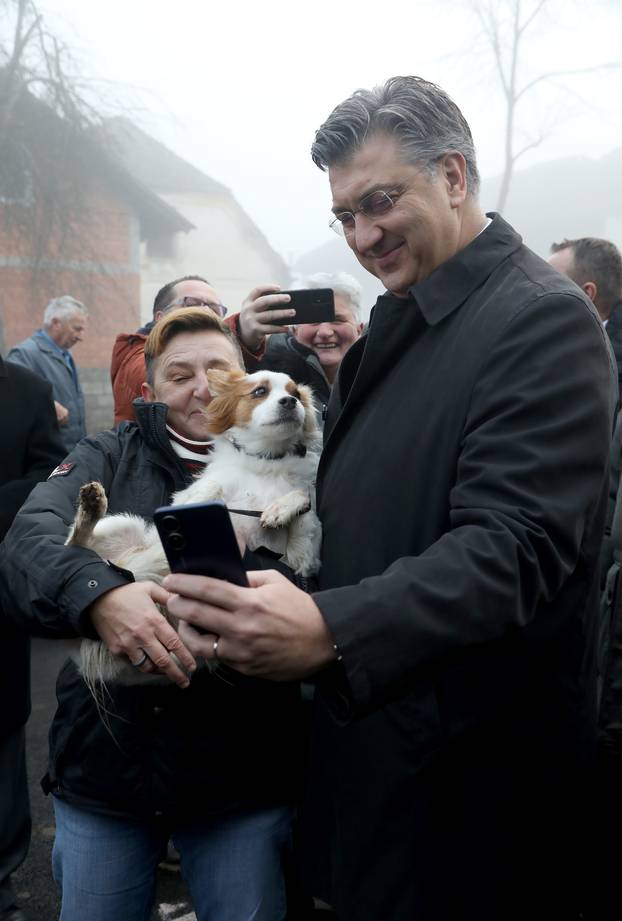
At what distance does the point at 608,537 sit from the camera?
254 cm

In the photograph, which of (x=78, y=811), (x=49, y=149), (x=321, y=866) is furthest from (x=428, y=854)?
(x=49, y=149)

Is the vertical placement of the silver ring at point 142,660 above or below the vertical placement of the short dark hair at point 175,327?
below

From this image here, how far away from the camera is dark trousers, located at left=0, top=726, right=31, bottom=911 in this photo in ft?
10.6

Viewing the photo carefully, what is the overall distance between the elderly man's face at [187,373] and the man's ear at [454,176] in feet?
3.22

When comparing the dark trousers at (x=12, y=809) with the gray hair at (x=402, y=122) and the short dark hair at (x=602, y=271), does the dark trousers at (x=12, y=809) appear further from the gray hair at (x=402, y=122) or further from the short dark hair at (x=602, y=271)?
the short dark hair at (x=602, y=271)

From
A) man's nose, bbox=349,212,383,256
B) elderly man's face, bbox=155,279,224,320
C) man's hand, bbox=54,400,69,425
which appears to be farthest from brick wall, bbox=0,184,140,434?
man's nose, bbox=349,212,383,256

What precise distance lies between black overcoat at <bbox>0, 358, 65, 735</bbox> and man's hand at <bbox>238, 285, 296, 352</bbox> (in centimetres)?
125

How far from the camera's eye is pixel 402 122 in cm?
149

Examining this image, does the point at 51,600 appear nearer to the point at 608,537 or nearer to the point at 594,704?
the point at 594,704

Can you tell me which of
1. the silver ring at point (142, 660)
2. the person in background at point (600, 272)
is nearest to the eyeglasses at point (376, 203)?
the silver ring at point (142, 660)

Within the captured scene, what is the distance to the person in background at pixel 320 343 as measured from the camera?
3326mm

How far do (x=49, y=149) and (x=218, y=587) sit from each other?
12.4 meters

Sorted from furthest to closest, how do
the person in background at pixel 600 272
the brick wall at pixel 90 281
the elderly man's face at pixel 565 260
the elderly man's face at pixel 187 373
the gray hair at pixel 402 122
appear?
1. the brick wall at pixel 90 281
2. the elderly man's face at pixel 565 260
3. the person in background at pixel 600 272
4. the elderly man's face at pixel 187 373
5. the gray hair at pixel 402 122

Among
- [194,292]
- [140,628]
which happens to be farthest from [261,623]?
[194,292]
